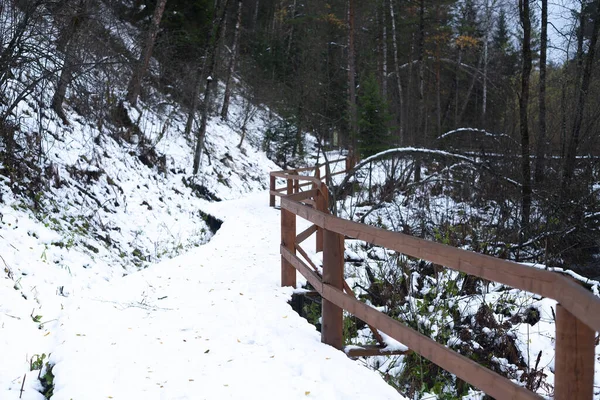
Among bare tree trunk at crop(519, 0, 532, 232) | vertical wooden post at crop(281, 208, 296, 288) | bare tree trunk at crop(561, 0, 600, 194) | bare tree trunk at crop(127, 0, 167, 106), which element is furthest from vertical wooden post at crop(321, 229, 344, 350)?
bare tree trunk at crop(127, 0, 167, 106)

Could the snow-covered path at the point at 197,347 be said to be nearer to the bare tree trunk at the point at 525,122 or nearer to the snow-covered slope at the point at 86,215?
the snow-covered slope at the point at 86,215

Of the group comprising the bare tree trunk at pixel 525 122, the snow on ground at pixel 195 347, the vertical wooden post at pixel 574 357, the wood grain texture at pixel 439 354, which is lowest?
the snow on ground at pixel 195 347

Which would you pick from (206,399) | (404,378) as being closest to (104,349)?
(206,399)

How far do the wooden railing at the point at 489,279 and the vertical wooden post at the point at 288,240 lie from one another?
1.35 meters

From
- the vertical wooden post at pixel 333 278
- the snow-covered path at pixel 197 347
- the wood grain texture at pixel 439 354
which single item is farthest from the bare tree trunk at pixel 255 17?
the wood grain texture at pixel 439 354

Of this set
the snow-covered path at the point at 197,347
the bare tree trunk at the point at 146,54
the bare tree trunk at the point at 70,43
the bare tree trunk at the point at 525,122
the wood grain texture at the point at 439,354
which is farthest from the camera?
the bare tree trunk at the point at 146,54

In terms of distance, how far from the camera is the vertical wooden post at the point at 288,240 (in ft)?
19.1

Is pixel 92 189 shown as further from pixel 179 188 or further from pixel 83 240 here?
pixel 179 188

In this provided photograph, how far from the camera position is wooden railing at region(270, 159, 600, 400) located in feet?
6.58

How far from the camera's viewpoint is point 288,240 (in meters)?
5.84

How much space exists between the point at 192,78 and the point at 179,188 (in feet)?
25.8

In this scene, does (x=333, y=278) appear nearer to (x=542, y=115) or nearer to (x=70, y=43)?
(x=70, y=43)

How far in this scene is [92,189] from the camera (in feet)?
35.5

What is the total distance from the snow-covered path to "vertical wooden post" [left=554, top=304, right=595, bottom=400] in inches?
57.7
